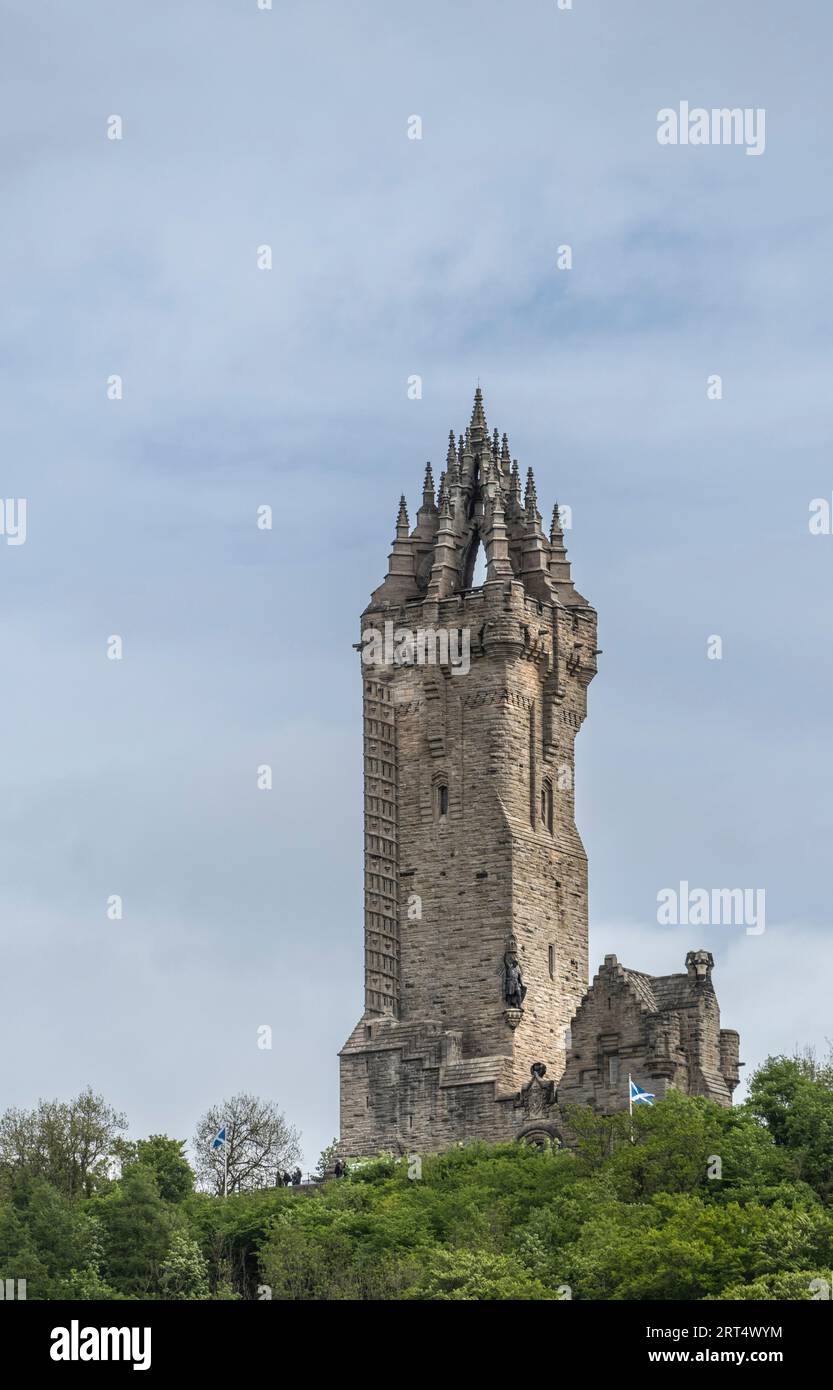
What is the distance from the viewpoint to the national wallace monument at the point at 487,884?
457 ft

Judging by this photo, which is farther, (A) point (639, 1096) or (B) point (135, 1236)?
(A) point (639, 1096)

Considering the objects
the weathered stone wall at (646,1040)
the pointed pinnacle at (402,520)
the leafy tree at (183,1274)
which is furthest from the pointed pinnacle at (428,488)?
the leafy tree at (183,1274)

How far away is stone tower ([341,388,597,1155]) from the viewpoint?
142 meters

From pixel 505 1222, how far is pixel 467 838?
707 inches

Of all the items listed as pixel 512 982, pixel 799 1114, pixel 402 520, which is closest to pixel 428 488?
pixel 402 520

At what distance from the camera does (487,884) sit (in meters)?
143

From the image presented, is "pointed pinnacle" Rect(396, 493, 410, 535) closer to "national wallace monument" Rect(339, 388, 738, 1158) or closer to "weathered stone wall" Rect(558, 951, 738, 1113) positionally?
"national wallace monument" Rect(339, 388, 738, 1158)

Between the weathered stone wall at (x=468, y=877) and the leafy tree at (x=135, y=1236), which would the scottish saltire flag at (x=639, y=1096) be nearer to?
the weathered stone wall at (x=468, y=877)

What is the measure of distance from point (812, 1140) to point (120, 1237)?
20.4m

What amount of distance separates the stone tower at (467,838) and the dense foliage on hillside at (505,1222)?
3.82 meters

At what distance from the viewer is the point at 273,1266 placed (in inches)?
5069

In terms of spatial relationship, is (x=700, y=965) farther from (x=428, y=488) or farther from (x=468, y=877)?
(x=428, y=488)
